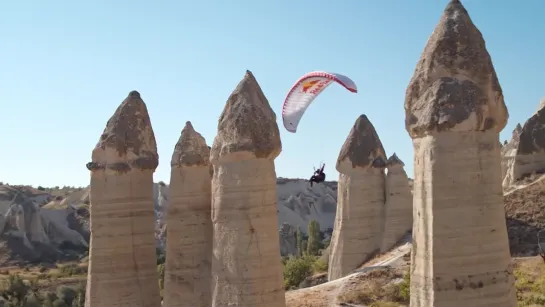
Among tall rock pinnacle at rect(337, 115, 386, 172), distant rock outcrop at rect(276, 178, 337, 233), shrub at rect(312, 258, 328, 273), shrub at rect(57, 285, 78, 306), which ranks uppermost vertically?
distant rock outcrop at rect(276, 178, 337, 233)

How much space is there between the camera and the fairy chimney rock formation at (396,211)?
2047cm

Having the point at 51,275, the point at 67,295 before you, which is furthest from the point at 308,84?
the point at 51,275

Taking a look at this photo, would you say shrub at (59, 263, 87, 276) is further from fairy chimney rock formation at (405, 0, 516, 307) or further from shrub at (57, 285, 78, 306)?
fairy chimney rock formation at (405, 0, 516, 307)

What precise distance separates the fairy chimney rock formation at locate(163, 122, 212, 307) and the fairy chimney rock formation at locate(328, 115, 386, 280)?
719cm

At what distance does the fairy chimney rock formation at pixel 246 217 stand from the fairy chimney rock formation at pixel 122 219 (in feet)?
12.0

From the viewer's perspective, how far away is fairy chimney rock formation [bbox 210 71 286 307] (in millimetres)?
11438

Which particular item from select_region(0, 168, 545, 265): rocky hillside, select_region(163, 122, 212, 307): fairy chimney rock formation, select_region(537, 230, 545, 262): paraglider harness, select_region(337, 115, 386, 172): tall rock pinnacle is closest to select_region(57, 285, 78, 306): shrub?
select_region(0, 168, 545, 265): rocky hillside

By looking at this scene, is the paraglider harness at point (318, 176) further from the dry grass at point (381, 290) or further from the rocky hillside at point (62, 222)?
the rocky hillside at point (62, 222)

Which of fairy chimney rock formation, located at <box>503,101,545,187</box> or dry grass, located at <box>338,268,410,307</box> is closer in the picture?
dry grass, located at <box>338,268,410,307</box>

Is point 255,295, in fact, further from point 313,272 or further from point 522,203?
point 313,272

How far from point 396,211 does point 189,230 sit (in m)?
8.59

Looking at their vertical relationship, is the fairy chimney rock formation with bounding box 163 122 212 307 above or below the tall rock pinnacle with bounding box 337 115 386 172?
below

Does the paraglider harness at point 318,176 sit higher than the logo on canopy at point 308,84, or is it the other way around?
the logo on canopy at point 308,84

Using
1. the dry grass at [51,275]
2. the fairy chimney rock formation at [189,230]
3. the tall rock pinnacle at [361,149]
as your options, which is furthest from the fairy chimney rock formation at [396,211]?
the dry grass at [51,275]
